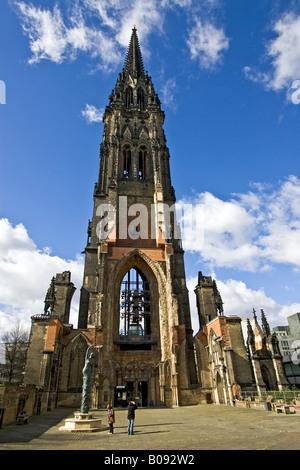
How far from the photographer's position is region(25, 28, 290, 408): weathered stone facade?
24.4 m

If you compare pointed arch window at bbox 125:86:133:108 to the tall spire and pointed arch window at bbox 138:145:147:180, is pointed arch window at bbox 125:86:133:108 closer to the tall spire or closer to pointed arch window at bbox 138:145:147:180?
the tall spire

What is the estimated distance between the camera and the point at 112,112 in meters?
43.2

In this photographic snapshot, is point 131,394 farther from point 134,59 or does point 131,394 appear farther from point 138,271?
point 134,59

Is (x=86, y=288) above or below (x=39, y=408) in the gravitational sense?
above

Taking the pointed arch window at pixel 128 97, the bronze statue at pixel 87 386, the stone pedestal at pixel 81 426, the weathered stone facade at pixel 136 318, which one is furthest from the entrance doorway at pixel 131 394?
the pointed arch window at pixel 128 97

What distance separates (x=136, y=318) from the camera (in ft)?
98.8

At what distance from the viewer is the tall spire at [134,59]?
167 ft

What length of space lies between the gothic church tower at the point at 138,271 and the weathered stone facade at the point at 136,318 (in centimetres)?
10

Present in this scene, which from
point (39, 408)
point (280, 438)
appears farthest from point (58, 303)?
point (280, 438)

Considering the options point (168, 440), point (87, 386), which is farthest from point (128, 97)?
point (168, 440)

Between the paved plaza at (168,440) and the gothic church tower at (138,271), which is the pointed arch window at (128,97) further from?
the paved plaza at (168,440)

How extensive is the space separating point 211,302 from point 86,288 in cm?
1333

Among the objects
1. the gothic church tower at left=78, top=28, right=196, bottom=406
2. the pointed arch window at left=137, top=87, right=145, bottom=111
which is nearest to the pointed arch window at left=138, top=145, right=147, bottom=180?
the gothic church tower at left=78, top=28, right=196, bottom=406
